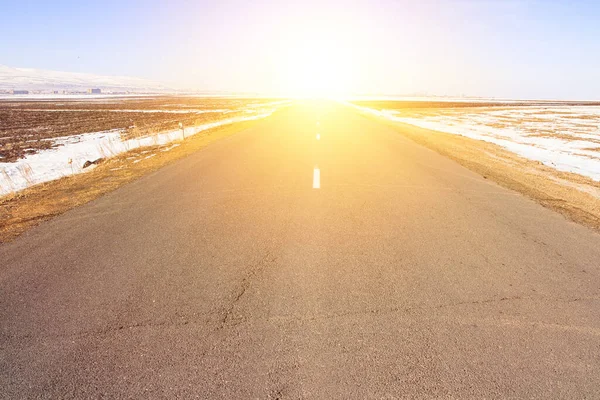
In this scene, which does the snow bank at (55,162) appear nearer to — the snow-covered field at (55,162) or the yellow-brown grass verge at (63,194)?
the snow-covered field at (55,162)

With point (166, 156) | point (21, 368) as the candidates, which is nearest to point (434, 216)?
point (21, 368)

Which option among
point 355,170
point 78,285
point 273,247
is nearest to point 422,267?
point 273,247

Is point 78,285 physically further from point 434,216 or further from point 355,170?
point 355,170

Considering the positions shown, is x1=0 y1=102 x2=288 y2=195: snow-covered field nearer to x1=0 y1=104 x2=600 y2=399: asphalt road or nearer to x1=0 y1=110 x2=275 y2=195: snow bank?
x1=0 y1=110 x2=275 y2=195: snow bank

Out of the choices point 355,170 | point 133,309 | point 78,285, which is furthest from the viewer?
point 355,170

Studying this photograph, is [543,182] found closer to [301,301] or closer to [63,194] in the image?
[301,301]

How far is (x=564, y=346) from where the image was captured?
297 centimetres

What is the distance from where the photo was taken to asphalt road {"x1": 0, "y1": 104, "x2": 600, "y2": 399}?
2615 mm

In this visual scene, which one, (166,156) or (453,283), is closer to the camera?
(453,283)

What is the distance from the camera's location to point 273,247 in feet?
16.0

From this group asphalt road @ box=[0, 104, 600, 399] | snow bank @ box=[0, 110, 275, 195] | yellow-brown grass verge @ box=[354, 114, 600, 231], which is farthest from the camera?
snow bank @ box=[0, 110, 275, 195]

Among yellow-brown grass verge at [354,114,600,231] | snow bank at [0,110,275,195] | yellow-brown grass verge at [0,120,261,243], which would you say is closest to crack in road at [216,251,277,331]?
yellow-brown grass verge at [0,120,261,243]

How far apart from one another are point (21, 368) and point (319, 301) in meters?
2.52

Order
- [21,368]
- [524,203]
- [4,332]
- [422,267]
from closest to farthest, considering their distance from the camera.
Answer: [21,368] < [4,332] < [422,267] < [524,203]
